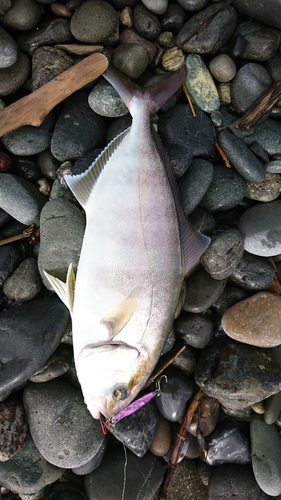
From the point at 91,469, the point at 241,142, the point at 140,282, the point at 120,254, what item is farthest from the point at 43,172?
the point at 91,469

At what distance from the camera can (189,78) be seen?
2846 millimetres

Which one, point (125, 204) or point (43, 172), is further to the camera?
point (43, 172)

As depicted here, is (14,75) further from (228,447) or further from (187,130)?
(228,447)

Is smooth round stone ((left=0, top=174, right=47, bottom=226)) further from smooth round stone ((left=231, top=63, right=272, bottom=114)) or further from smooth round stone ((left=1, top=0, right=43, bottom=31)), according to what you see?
smooth round stone ((left=231, top=63, right=272, bottom=114))

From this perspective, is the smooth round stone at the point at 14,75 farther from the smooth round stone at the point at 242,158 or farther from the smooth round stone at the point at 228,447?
the smooth round stone at the point at 228,447

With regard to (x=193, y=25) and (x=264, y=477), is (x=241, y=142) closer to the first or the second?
(x=193, y=25)

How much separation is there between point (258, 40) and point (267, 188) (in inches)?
43.9

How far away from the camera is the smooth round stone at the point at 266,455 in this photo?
292cm

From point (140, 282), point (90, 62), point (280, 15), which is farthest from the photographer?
point (280, 15)

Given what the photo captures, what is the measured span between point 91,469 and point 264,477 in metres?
1.36

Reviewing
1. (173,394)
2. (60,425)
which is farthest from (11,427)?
(173,394)

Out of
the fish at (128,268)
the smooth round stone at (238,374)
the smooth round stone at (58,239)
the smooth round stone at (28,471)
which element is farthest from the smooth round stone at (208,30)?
the smooth round stone at (28,471)

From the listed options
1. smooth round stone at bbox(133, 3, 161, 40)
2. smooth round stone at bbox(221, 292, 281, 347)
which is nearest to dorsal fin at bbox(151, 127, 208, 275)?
smooth round stone at bbox(221, 292, 281, 347)

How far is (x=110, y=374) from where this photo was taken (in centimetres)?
212
